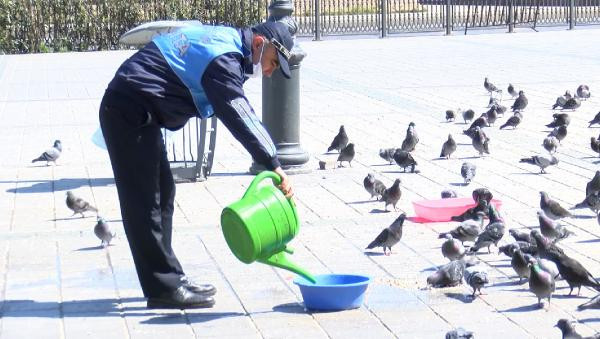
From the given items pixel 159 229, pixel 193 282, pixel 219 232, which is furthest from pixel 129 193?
pixel 219 232

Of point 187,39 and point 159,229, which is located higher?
point 187,39

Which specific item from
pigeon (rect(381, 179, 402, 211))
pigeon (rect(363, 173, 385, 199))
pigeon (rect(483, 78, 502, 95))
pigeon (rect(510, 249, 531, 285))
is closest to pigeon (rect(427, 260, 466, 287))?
pigeon (rect(510, 249, 531, 285))

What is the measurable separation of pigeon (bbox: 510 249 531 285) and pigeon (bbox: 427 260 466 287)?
34cm

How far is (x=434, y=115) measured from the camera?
14.9 meters

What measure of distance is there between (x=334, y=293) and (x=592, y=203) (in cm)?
335

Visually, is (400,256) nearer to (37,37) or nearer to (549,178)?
(549,178)

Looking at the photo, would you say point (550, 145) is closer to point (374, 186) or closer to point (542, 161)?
point (542, 161)

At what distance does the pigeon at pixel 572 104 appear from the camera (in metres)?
14.8

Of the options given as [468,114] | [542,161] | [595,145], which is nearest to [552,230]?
[542,161]

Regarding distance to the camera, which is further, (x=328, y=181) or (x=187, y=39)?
(x=328, y=181)

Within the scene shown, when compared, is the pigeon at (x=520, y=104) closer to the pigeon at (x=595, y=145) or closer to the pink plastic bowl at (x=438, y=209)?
the pigeon at (x=595, y=145)

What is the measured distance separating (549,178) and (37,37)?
19.1 meters

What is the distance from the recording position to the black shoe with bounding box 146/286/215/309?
6598 mm

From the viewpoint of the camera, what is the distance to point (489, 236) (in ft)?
25.6
